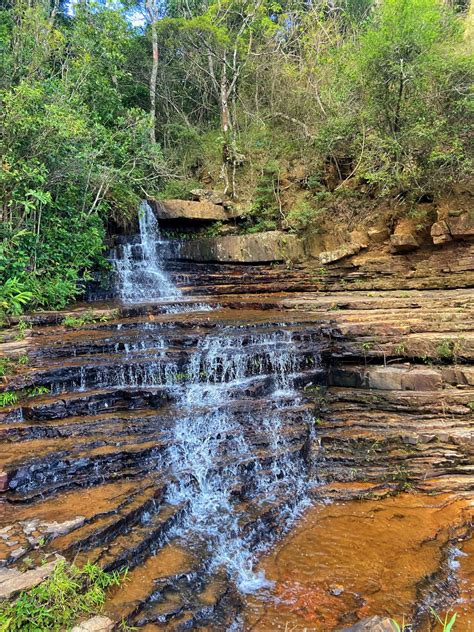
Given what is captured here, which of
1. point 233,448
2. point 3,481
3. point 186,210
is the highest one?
point 186,210

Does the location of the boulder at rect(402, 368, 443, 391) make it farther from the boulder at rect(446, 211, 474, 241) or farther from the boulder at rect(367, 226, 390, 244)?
the boulder at rect(367, 226, 390, 244)

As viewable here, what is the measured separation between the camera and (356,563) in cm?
441

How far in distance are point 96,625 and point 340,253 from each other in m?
10.4

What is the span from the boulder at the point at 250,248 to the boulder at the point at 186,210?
109cm

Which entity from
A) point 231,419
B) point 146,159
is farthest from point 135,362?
point 146,159

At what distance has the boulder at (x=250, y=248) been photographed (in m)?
12.5

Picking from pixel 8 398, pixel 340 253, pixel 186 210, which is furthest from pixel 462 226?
pixel 8 398

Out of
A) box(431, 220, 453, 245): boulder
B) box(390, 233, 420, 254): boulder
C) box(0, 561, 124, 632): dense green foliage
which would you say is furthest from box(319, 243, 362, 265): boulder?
box(0, 561, 124, 632): dense green foliage

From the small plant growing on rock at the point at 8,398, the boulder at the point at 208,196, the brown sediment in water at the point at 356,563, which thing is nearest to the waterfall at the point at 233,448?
the brown sediment in water at the point at 356,563

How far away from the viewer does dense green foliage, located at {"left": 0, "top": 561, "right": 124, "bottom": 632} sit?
2838 millimetres

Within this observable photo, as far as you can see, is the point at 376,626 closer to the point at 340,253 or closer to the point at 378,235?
the point at 340,253

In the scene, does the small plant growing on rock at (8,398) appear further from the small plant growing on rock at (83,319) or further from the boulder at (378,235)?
the boulder at (378,235)

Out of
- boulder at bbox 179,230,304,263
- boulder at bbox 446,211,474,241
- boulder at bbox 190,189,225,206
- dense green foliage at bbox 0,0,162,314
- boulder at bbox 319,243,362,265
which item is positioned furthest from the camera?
boulder at bbox 190,189,225,206

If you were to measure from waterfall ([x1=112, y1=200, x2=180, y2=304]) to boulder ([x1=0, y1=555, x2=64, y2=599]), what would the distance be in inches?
327
